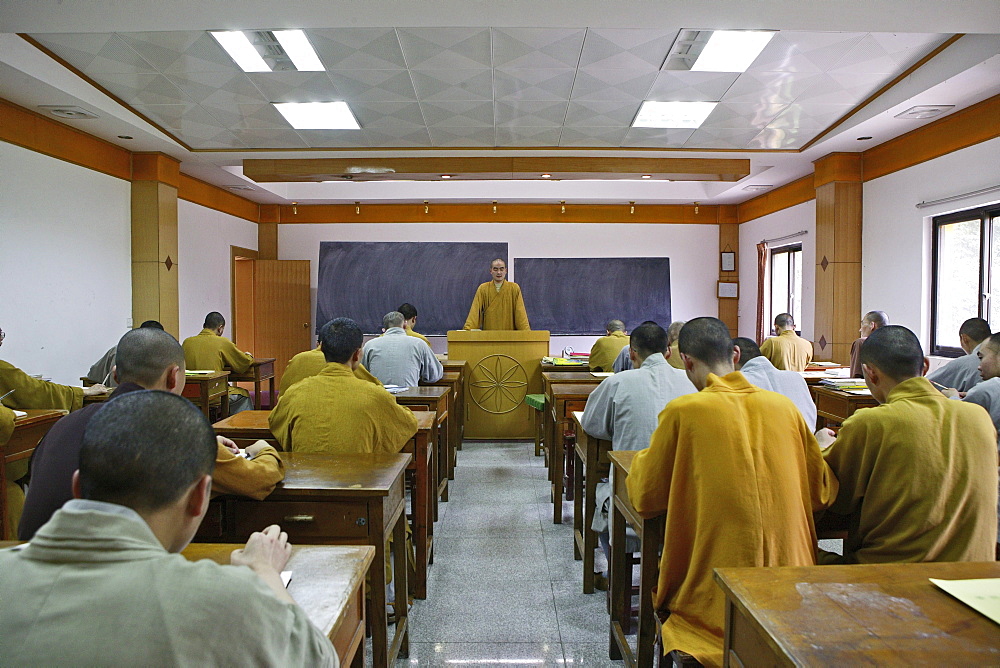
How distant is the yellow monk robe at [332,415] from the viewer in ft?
7.76

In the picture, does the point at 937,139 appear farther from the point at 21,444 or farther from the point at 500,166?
the point at 21,444

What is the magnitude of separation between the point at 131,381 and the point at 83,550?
3.91 feet

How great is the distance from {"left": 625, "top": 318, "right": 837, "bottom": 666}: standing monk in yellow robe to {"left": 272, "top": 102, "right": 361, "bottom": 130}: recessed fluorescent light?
14.2 ft

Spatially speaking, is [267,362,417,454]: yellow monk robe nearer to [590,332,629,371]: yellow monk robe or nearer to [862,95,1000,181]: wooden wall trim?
[590,332,629,371]: yellow monk robe

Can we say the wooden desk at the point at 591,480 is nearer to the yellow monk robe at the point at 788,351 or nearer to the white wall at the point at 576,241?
the yellow monk robe at the point at 788,351

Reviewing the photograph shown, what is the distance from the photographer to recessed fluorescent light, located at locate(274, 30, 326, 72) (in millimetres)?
3816

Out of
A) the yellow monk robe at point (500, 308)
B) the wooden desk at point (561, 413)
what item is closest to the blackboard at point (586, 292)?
the yellow monk robe at point (500, 308)

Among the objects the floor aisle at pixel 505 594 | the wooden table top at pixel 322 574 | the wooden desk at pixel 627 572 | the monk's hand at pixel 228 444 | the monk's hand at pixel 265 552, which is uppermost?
the monk's hand at pixel 228 444

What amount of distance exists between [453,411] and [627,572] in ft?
8.75

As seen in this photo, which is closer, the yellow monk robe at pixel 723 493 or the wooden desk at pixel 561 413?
the yellow monk robe at pixel 723 493

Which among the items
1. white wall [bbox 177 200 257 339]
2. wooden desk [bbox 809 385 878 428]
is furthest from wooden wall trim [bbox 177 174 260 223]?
wooden desk [bbox 809 385 878 428]

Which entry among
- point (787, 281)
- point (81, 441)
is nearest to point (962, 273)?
point (787, 281)

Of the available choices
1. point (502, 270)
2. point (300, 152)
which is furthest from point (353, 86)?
point (502, 270)

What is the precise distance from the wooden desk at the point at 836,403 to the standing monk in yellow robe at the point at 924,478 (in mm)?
2504
